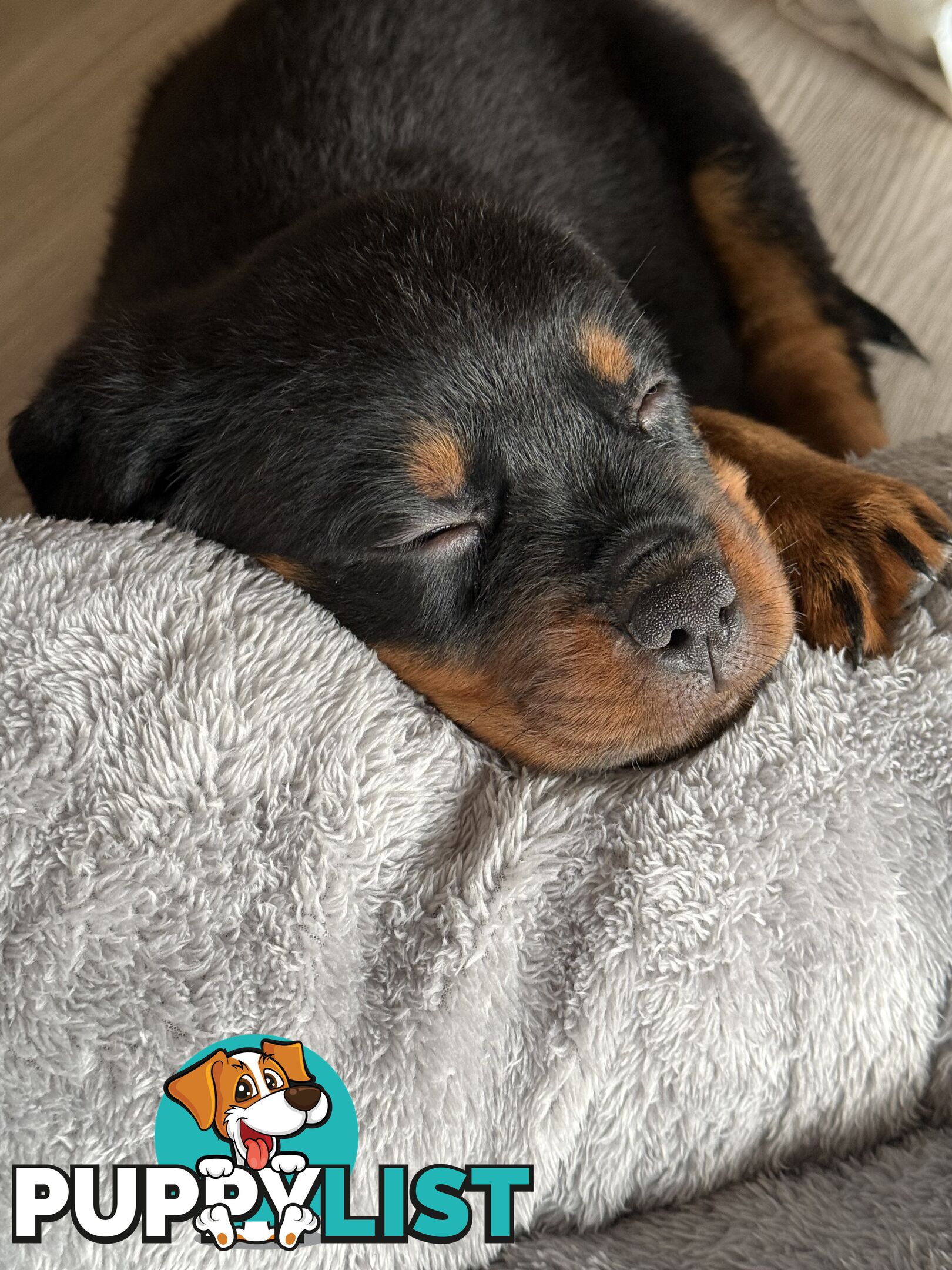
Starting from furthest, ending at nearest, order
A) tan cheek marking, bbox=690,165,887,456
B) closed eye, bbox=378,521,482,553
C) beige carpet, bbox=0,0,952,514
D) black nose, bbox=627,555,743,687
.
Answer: beige carpet, bbox=0,0,952,514 → tan cheek marking, bbox=690,165,887,456 → closed eye, bbox=378,521,482,553 → black nose, bbox=627,555,743,687

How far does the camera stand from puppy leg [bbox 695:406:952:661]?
4.86ft

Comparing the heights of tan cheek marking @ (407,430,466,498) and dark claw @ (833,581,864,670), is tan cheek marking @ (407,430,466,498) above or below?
below

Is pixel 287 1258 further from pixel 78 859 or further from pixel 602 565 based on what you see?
pixel 602 565

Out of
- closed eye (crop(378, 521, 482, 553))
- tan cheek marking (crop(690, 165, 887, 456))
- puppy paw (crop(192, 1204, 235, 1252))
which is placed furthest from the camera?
tan cheek marking (crop(690, 165, 887, 456))

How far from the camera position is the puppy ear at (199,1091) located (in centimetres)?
112

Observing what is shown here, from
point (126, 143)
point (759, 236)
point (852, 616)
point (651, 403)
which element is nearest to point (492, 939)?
point (852, 616)

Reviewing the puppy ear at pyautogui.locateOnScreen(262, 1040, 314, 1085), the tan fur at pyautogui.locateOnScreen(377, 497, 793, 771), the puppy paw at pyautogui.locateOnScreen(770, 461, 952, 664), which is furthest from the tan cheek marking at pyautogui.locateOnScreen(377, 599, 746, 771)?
the puppy ear at pyautogui.locateOnScreen(262, 1040, 314, 1085)

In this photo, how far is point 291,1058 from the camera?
1161mm

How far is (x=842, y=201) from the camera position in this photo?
2.77 meters

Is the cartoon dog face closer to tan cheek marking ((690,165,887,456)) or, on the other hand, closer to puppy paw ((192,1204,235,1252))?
puppy paw ((192,1204,235,1252))

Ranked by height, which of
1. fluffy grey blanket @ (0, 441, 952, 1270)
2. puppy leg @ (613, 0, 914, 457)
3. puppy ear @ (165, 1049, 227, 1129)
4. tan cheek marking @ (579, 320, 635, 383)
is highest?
puppy leg @ (613, 0, 914, 457)

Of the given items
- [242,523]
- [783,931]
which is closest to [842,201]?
[242,523]

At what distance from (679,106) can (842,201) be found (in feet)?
1.93

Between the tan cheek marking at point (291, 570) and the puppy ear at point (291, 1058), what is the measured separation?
0.62 m
